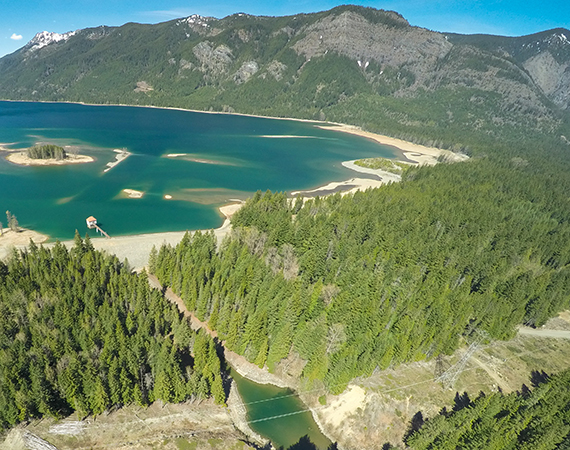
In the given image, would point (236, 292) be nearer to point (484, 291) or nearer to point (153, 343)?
point (153, 343)

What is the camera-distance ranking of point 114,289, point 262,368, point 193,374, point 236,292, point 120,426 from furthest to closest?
point 236,292 < point 114,289 < point 262,368 < point 193,374 < point 120,426

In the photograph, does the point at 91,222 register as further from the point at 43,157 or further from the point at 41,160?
the point at 43,157

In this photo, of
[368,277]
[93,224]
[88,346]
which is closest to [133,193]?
[93,224]

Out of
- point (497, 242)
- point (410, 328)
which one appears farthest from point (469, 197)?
point (410, 328)

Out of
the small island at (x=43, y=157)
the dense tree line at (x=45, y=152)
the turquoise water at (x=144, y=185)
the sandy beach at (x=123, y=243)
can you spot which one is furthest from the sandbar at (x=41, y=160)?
the sandy beach at (x=123, y=243)

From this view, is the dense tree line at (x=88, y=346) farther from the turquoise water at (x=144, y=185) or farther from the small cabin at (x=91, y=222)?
the turquoise water at (x=144, y=185)

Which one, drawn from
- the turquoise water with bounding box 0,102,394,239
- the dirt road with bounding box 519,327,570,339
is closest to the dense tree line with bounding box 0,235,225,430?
the turquoise water with bounding box 0,102,394,239
